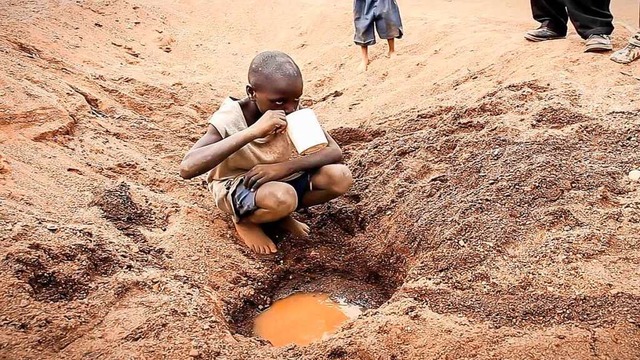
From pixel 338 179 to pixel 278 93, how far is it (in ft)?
→ 1.42

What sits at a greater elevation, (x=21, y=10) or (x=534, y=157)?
(x=21, y=10)

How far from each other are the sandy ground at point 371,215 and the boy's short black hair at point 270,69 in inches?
24.7

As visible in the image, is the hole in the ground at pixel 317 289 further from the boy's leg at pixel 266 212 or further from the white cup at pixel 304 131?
the white cup at pixel 304 131

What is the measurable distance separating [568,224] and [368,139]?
55.9 inches

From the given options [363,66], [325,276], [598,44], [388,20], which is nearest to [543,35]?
[598,44]

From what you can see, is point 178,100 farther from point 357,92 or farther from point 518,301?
point 518,301

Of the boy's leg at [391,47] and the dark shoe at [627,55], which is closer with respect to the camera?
the dark shoe at [627,55]

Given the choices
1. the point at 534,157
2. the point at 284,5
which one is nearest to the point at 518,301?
the point at 534,157

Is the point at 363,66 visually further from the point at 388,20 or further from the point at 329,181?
the point at 329,181

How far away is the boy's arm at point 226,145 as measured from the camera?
2174 millimetres

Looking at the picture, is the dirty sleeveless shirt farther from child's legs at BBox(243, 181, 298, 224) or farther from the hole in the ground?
the hole in the ground

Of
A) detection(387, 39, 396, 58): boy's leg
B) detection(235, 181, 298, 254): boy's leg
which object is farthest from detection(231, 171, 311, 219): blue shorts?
detection(387, 39, 396, 58): boy's leg

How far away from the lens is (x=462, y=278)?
192 centimetres

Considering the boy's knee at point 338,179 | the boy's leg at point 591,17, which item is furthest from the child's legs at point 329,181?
the boy's leg at point 591,17
